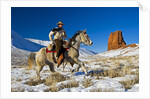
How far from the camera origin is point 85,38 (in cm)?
651

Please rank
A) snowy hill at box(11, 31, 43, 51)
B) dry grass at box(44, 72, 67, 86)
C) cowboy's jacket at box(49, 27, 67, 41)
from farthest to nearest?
snowy hill at box(11, 31, 43, 51)
cowboy's jacket at box(49, 27, 67, 41)
dry grass at box(44, 72, 67, 86)

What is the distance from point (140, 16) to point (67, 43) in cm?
370

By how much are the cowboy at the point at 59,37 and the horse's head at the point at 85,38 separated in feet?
3.24

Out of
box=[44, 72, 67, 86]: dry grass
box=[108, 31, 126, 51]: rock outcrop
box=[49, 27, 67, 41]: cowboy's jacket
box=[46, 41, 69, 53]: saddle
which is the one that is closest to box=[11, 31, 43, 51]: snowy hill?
box=[108, 31, 126, 51]: rock outcrop

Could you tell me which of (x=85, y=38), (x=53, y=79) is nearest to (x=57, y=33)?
(x=85, y=38)

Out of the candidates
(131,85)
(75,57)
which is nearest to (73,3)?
(75,57)

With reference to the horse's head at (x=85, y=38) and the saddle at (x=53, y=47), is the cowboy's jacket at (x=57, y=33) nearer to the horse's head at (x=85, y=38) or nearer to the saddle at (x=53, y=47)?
the saddle at (x=53, y=47)

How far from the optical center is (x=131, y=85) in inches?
175

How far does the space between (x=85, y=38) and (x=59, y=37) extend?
144 cm

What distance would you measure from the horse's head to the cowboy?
99 centimetres

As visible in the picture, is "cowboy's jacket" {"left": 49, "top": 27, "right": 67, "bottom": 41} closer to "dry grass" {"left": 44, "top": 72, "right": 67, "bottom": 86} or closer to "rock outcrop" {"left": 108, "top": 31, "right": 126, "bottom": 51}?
"dry grass" {"left": 44, "top": 72, "right": 67, "bottom": 86}

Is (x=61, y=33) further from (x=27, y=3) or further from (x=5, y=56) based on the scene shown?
(x=5, y=56)

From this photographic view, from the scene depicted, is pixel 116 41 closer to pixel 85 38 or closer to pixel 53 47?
pixel 85 38

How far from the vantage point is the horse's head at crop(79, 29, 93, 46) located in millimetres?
6413
